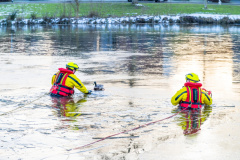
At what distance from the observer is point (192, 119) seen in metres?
10.5

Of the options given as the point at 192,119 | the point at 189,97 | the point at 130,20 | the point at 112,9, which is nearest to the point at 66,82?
the point at 189,97

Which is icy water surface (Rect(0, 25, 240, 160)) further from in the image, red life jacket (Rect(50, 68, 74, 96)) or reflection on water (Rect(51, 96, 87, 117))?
red life jacket (Rect(50, 68, 74, 96))

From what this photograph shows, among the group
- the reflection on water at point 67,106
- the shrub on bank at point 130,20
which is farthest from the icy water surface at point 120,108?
the shrub on bank at point 130,20

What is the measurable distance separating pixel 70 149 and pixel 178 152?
1786mm

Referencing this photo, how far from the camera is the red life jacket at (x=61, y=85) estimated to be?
12.5m

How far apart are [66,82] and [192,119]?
12.2ft

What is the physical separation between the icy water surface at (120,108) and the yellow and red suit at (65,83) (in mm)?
321

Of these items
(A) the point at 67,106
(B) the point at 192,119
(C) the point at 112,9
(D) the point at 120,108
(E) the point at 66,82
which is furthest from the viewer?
(C) the point at 112,9

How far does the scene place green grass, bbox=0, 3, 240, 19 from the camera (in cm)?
5197

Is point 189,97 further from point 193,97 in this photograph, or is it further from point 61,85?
point 61,85

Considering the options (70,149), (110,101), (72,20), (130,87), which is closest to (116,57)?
(130,87)

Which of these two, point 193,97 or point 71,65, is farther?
point 71,65

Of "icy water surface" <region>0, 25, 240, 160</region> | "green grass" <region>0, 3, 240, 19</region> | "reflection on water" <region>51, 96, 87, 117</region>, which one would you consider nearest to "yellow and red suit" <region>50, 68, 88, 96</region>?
"reflection on water" <region>51, 96, 87, 117</region>

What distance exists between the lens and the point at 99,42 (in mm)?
29359
